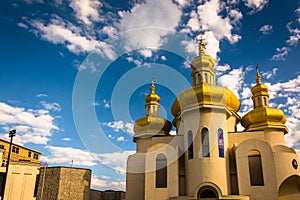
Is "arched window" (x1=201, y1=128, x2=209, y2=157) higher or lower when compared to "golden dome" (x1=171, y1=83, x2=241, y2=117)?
lower

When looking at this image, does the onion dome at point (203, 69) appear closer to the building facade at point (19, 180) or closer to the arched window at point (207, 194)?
the arched window at point (207, 194)

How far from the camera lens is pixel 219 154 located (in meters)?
21.9

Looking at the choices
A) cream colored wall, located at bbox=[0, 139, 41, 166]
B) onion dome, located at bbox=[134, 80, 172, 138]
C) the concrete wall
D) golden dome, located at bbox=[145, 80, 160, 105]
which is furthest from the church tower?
cream colored wall, located at bbox=[0, 139, 41, 166]

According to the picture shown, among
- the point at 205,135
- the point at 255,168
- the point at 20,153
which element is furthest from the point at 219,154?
the point at 20,153

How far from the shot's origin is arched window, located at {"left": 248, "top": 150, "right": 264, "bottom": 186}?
→ 71.2ft

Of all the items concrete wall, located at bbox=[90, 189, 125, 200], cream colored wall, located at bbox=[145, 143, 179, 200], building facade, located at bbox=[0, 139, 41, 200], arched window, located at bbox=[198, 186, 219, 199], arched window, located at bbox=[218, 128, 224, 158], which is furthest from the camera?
concrete wall, located at bbox=[90, 189, 125, 200]

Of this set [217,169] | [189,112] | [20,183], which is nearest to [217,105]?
[189,112]

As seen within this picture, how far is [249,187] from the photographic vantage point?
20.6 m

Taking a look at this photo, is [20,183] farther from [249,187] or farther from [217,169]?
[249,187]

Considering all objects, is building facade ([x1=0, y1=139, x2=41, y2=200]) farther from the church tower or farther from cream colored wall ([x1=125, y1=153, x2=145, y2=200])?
the church tower

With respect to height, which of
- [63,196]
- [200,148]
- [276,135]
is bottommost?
[63,196]

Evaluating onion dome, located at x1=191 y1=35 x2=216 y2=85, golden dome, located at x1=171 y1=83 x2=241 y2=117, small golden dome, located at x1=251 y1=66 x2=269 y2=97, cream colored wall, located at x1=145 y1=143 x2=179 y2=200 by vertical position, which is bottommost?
cream colored wall, located at x1=145 y1=143 x2=179 y2=200

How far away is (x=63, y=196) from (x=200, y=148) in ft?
54.2

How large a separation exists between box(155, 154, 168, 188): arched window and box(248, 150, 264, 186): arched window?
6274 millimetres
